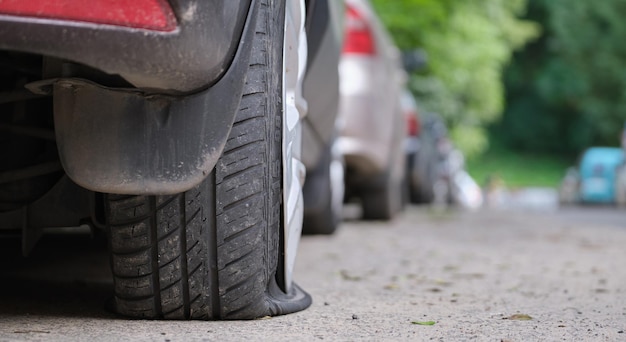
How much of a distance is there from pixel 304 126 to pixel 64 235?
1.82m

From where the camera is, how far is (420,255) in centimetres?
620

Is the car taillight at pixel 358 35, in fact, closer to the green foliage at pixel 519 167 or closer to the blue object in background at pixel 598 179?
the blue object in background at pixel 598 179

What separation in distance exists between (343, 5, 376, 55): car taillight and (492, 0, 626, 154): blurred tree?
3351cm

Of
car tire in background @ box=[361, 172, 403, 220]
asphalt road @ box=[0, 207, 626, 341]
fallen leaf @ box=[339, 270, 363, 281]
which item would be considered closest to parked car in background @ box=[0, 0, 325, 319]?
asphalt road @ box=[0, 207, 626, 341]

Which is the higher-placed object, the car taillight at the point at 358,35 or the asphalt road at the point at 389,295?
the car taillight at the point at 358,35

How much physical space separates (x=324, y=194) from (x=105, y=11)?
3980mm

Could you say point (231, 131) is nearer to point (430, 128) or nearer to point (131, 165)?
point (131, 165)

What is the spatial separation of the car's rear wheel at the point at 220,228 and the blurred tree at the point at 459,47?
1989 cm

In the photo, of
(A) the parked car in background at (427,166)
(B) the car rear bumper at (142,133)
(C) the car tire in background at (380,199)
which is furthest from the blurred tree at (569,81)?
(B) the car rear bumper at (142,133)

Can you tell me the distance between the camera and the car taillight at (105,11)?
2.47m

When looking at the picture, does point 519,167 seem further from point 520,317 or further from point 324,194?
point 520,317

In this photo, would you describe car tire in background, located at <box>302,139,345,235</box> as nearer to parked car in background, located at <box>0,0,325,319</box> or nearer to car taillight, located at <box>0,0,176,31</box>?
parked car in background, located at <box>0,0,325,319</box>

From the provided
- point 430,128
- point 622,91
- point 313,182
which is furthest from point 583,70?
point 313,182

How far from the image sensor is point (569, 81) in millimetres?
49281
